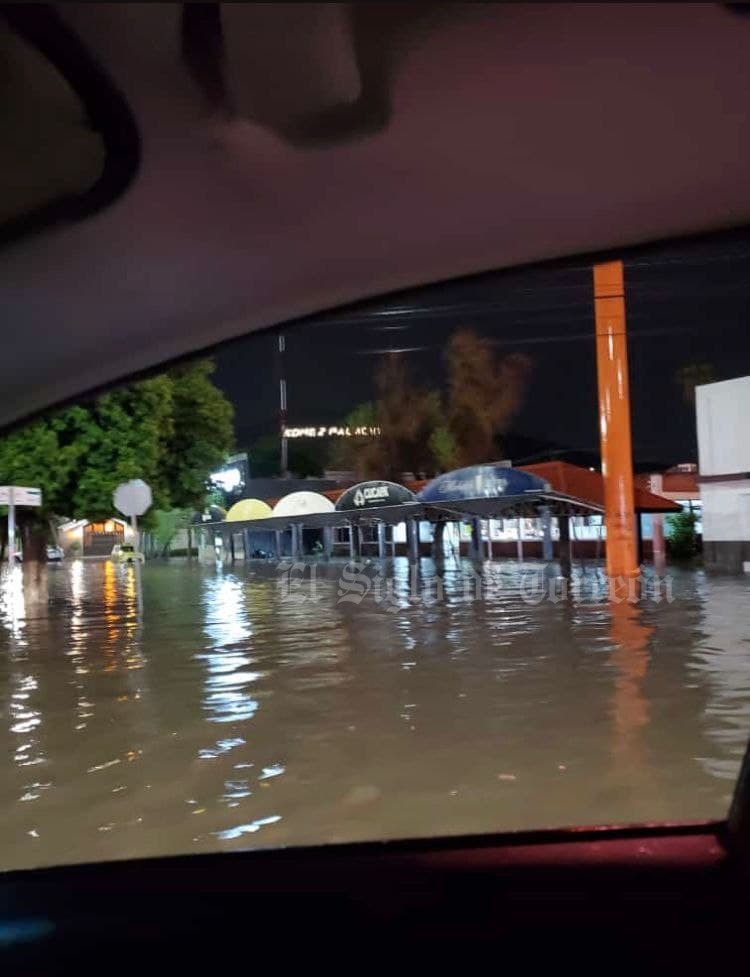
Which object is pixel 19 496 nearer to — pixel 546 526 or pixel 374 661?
pixel 374 661

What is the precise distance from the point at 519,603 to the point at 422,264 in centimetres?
1221

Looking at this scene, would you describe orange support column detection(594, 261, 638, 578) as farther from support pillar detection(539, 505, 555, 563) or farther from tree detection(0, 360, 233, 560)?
tree detection(0, 360, 233, 560)

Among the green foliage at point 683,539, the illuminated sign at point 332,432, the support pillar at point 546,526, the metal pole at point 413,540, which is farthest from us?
the illuminated sign at point 332,432

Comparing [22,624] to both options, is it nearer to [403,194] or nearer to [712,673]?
[712,673]

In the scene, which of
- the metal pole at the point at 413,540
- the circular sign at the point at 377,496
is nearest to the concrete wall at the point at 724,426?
the circular sign at the point at 377,496

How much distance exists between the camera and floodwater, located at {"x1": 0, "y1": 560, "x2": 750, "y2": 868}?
4.50 metres

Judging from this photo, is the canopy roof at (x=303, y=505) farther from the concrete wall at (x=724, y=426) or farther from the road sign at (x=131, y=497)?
the concrete wall at (x=724, y=426)

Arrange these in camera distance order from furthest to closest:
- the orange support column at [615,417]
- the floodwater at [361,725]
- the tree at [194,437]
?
the tree at [194,437]
the orange support column at [615,417]
the floodwater at [361,725]

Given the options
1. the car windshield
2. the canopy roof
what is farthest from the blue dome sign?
the canopy roof

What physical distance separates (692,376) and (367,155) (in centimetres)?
3599

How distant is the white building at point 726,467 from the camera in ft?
64.2

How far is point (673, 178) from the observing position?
2.43 meters

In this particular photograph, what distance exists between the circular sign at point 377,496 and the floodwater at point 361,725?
8748 mm

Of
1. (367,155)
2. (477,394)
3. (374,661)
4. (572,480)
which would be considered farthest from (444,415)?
(367,155)
